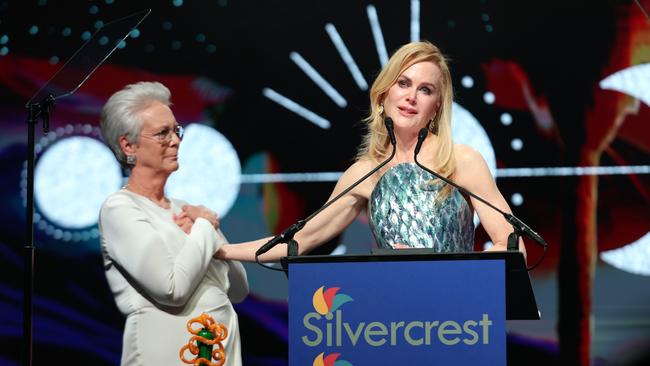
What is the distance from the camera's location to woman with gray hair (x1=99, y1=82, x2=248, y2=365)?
355 cm

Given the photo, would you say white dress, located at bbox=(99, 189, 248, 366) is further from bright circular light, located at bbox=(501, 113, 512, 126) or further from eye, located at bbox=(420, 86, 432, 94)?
Answer: bright circular light, located at bbox=(501, 113, 512, 126)

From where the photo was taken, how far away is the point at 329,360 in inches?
109

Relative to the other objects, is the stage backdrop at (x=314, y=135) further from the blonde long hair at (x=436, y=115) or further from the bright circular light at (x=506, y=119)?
the blonde long hair at (x=436, y=115)

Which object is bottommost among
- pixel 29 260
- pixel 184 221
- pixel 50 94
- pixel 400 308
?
pixel 400 308

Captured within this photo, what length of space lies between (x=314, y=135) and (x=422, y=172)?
162 cm

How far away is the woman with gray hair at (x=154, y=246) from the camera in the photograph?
3.55m

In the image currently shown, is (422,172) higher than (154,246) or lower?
higher

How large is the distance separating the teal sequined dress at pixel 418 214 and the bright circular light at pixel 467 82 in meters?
1.52

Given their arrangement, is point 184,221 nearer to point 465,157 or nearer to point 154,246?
point 154,246

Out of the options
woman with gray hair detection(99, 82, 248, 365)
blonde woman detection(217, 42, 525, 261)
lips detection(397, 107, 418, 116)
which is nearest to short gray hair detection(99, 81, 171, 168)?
woman with gray hair detection(99, 82, 248, 365)

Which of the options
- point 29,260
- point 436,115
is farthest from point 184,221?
point 436,115

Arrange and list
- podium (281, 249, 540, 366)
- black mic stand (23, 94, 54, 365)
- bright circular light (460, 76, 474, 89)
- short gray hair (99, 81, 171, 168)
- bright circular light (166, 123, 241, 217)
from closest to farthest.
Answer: podium (281, 249, 540, 366) → short gray hair (99, 81, 171, 168) → black mic stand (23, 94, 54, 365) → bright circular light (460, 76, 474, 89) → bright circular light (166, 123, 241, 217)

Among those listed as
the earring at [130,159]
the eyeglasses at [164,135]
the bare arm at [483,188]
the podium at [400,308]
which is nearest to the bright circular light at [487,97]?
the bare arm at [483,188]

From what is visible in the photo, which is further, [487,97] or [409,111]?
[487,97]
